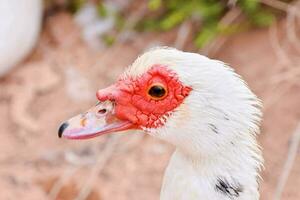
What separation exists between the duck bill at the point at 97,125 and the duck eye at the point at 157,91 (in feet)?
0.36

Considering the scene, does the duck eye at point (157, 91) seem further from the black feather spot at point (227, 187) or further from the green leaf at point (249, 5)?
the green leaf at point (249, 5)

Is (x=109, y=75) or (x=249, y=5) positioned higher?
(x=249, y=5)

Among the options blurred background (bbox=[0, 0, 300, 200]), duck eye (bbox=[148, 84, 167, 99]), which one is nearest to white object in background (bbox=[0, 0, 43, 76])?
blurred background (bbox=[0, 0, 300, 200])

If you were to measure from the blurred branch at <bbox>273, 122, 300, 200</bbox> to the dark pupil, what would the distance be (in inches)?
53.0

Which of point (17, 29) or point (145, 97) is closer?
point (145, 97)

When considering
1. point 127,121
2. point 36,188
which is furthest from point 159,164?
point 127,121

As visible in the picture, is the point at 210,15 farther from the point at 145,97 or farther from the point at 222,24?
the point at 145,97

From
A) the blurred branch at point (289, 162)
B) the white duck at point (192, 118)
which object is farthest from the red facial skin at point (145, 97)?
the blurred branch at point (289, 162)

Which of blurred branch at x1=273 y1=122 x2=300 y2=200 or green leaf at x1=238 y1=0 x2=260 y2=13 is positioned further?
green leaf at x1=238 y1=0 x2=260 y2=13

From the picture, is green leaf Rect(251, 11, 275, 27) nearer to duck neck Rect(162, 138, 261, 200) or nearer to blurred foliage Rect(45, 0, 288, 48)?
blurred foliage Rect(45, 0, 288, 48)

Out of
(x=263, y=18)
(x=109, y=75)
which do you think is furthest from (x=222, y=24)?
(x=109, y=75)

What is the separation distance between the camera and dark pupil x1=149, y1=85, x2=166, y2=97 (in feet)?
6.59

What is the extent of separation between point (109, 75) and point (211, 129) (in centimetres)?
204

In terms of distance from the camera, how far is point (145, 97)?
A: 2.04m
